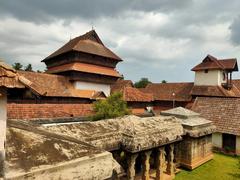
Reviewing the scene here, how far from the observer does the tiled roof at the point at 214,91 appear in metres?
28.3

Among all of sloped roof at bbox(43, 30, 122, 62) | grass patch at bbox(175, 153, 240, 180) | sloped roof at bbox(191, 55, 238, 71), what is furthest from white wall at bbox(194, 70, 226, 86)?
grass patch at bbox(175, 153, 240, 180)

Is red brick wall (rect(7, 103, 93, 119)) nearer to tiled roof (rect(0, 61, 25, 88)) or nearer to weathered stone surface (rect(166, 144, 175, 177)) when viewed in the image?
weathered stone surface (rect(166, 144, 175, 177))

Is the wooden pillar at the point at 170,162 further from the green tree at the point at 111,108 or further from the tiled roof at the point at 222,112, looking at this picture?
the tiled roof at the point at 222,112

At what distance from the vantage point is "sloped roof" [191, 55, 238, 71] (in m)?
30.2

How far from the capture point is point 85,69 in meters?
23.8

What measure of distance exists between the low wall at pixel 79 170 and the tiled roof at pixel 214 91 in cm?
2585

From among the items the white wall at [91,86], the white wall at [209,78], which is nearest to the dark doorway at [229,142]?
the white wall at [209,78]

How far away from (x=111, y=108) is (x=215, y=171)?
307 inches

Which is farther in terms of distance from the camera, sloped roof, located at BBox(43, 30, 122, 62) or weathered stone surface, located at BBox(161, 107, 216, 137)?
sloped roof, located at BBox(43, 30, 122, 62)

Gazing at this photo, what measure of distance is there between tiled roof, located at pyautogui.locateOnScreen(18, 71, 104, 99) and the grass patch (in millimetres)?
13081

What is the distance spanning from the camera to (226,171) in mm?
13609

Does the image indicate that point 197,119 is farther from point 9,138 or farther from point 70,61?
point 70,61

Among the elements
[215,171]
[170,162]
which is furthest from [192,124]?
[215,171]

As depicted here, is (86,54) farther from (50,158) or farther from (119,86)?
(50,158)
